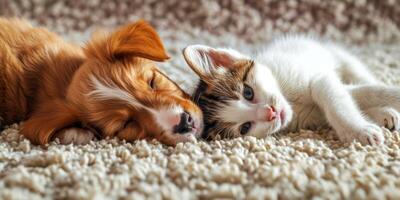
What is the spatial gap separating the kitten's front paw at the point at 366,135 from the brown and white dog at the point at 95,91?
1.56 ft

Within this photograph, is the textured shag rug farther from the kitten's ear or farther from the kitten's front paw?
the kitten's ear

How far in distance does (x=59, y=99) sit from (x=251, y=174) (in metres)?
0.81

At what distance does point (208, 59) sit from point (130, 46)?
33 cm

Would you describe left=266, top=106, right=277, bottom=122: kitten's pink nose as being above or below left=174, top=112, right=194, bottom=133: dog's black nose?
above

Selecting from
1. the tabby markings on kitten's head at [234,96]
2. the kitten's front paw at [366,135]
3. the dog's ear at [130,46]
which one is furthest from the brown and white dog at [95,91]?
the kitten's front paw at [366,135]

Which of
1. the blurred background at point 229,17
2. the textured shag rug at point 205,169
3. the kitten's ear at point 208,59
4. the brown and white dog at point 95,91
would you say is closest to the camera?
the textured shag rug at point 205,169

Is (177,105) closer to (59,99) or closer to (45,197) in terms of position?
(59,99)

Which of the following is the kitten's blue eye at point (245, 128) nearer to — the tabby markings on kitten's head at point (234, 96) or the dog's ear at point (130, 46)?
the tabby markings on kitten's head at point (234, 96)

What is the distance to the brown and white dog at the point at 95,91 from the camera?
1.59 metres

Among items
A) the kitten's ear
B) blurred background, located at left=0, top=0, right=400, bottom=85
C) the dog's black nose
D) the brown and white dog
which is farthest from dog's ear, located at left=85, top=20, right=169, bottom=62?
blurred background, located at left=0, top=0, right=400, bottom=85

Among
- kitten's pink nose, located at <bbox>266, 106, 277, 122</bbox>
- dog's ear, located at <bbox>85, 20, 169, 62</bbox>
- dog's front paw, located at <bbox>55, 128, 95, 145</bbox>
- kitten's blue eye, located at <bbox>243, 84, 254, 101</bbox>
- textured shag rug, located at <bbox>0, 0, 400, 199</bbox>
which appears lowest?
dog's front paw, located at <bbox>55, 128, 95, 145</bbox>

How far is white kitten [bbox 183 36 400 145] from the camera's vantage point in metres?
1.67

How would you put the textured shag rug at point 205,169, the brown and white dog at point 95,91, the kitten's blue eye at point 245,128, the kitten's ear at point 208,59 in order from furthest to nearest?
the kitten's ear at point 208,59 < the kitten's blue eye at point 245,128 < the brown and white dog at point 95,91 < the textured shag rug at point 205,169

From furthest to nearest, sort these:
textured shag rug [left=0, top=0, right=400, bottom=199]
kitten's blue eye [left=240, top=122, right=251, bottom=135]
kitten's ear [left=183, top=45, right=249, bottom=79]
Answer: kitten's ear [left=183, top=45, right=249, bottom=79], kitten's blue eye [left=240, top=122, right=251, bottom=135], textured shag rug [left=0, top=0, right=400, bottom=199]
